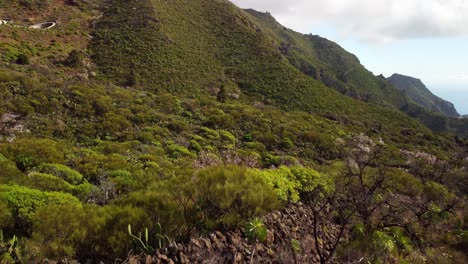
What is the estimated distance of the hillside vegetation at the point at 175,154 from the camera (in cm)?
675

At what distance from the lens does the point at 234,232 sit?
697cm

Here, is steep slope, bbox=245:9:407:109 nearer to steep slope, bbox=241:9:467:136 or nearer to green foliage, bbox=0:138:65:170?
steep slope, bbox=241:9:467:136

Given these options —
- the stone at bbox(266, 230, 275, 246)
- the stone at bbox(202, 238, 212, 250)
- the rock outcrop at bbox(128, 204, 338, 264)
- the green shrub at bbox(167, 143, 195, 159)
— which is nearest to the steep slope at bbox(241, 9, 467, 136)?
the green shrub at bbox(167, 143, 195, 159)

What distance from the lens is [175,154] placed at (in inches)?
701

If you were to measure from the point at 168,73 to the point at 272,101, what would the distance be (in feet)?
53.9

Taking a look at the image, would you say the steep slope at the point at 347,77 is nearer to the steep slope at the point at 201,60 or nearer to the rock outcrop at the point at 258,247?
the steep slope at the point at 201,60

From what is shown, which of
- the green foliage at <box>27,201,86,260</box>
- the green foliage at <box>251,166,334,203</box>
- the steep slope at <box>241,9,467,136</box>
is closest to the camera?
the green foliage at <box>27,201,86,260</box>

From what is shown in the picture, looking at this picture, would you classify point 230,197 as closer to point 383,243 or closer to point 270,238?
point 270,238

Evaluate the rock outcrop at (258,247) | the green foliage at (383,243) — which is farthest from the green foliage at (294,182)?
the green foliage at (383,243)

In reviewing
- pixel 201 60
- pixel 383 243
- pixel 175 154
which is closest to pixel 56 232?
pixel 383 243

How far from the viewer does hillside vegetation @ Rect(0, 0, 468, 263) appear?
6.75 m

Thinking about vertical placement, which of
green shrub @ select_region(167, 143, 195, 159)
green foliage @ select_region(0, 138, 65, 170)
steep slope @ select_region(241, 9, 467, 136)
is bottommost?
green shrub @ select_region(167, 143, 195, 159)

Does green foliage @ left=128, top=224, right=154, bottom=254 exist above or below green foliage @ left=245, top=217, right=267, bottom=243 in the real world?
below

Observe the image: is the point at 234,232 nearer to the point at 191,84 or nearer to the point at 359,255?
the point at 359,255
